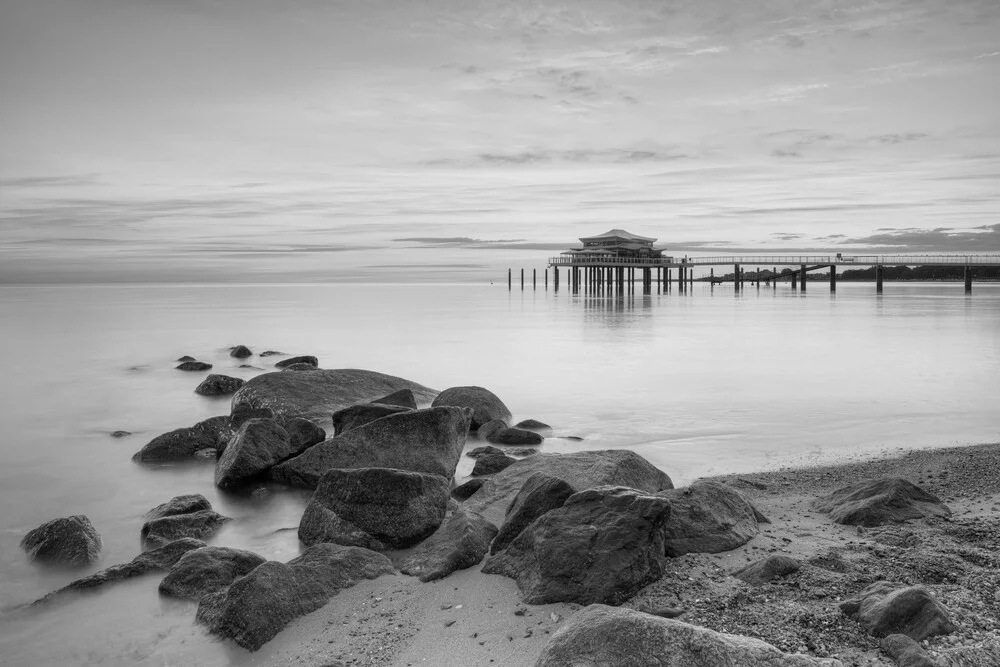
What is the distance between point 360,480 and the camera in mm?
6953

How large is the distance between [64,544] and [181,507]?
1310mm

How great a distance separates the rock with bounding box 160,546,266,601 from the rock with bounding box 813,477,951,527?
5294 millimetres

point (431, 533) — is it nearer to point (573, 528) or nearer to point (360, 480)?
point (360, 480)

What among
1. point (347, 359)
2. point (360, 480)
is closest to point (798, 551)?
point (360, 480)

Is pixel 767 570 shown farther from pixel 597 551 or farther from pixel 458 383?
pixel 458 383

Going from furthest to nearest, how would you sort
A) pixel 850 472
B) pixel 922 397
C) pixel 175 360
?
pixel 175 360 → pixel 922 397 → pixel 850 472

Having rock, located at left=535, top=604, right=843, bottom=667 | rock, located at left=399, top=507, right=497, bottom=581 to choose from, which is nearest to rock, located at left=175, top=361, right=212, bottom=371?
rock, located at left=399, top=507, right=497, bottom=581

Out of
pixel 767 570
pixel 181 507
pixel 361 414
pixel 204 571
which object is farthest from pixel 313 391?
pixel 767 570

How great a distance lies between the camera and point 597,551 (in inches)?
202

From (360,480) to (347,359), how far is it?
21.5m

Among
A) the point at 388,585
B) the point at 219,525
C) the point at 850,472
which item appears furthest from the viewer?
the point at 850,472

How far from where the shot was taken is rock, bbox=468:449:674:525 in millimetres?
7375

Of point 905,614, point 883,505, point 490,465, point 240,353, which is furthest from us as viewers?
point 240,353

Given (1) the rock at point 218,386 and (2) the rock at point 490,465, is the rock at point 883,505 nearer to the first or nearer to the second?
(2) the rock at point 490,465
